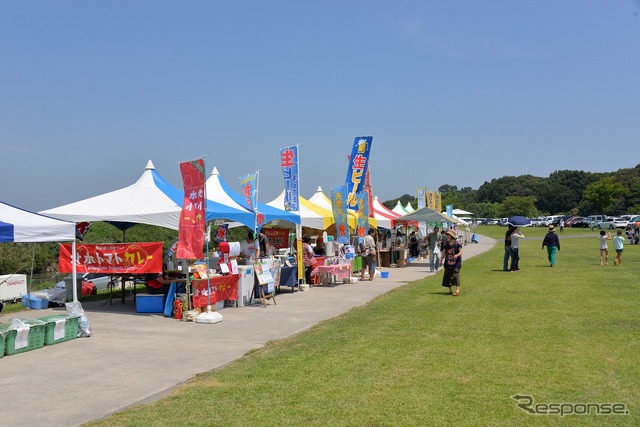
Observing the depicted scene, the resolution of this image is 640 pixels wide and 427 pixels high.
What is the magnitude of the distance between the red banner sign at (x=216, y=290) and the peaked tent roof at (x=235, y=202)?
6.14ft

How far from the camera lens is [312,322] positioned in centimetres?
1110

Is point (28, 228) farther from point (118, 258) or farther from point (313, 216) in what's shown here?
point (313, 216)

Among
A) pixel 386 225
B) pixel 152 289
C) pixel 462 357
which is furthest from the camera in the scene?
pixel 386 225

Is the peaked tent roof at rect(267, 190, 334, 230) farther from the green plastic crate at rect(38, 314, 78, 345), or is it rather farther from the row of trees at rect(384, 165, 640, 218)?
the row of trees at rect(384, 165, 640, 218)

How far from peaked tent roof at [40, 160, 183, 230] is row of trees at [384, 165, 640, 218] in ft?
232

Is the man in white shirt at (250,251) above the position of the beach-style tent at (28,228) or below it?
below

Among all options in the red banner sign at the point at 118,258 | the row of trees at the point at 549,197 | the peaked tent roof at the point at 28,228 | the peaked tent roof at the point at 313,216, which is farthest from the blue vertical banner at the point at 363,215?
the row of trees at the point at 549,197

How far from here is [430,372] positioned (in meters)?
6.67

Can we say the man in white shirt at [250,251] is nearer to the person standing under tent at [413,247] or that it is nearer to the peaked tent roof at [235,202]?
the peaked tent roof at [235,202]

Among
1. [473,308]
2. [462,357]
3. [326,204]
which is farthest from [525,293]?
[326,204]

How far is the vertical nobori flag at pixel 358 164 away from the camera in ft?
76.4

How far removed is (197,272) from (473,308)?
5.78 m

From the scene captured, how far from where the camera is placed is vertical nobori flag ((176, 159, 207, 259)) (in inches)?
456

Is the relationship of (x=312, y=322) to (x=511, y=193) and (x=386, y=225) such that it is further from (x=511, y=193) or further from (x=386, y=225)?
(x=511, y=193)
